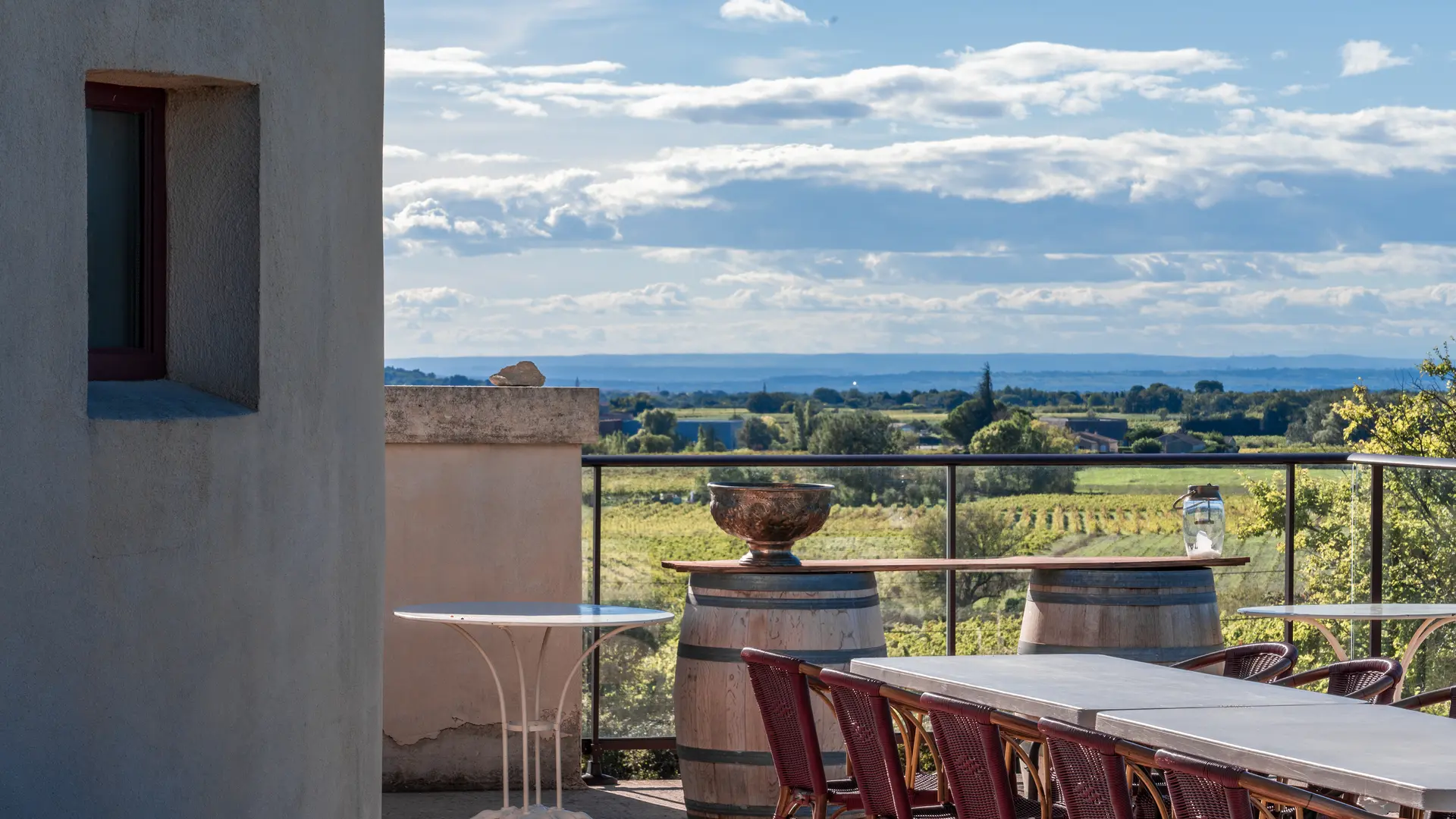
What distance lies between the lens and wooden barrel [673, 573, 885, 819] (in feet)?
15.7

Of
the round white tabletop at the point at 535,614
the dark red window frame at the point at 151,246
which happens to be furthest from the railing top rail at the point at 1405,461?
the dark red window frame at the point at 151,246

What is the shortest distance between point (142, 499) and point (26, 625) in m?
0.29

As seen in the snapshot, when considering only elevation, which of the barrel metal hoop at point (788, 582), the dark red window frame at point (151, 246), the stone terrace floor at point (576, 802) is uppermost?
the dark red window frame at point (151, 246)

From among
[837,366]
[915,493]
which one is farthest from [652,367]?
[915,493]

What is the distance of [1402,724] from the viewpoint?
310 centimetres

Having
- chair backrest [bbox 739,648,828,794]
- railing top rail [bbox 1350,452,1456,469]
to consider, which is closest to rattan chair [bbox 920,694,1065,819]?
chair backrest [bbox 739,648,828,794]

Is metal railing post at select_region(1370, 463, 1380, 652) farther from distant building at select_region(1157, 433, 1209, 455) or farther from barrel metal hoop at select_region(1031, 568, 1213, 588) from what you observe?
distant building at select_region(1157, 433, 1209, 455)

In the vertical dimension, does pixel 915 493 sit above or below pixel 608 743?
above

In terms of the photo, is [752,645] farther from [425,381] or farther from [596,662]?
[425,381]

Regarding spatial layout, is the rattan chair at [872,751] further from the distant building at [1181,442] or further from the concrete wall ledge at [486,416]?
the distant building at [1181,442]

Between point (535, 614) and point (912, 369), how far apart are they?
4153 inches

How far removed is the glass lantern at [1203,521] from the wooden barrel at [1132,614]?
0.50 m

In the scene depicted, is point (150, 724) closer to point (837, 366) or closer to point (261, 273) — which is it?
point (261, 273)

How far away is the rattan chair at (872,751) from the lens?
3.41 m
